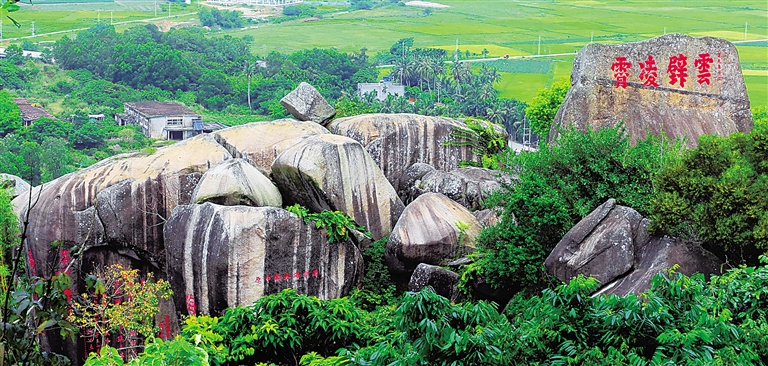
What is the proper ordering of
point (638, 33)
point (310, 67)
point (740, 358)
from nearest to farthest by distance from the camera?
point (740, 358)
point (310, 67)
point (638, 33)

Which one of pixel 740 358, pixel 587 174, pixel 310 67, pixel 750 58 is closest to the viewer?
pixel 740 358

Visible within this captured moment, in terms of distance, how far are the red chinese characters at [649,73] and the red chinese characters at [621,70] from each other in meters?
0.20

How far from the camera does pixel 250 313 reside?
7750mm

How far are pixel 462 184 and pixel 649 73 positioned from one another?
265 centimetres

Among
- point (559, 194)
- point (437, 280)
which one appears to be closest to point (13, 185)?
point (437, 280)

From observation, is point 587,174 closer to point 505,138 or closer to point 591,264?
point 591,264

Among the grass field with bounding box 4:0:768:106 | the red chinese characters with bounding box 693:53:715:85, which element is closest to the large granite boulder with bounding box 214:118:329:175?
the red chinese characters with bounding box 693:53:715:85

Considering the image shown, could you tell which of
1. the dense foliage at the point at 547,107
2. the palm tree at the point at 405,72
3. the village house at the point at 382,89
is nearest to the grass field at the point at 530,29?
the palm tree at the point at 405,72

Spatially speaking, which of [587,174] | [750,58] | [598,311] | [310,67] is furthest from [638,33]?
[598,311]

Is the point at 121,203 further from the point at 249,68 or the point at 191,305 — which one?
the point at 249,68

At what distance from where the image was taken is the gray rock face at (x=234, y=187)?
10.8m

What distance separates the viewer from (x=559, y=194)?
9281 millimetres

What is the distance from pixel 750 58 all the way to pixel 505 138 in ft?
137

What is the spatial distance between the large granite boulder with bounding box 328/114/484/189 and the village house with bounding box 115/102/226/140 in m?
21.9
